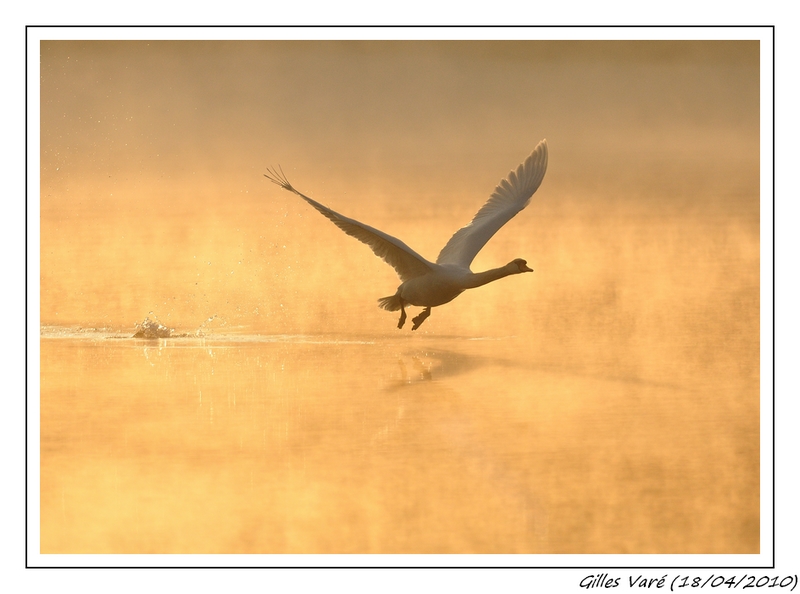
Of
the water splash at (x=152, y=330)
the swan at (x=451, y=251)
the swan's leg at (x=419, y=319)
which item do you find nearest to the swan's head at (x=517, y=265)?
the swan at (x=451, y=251)

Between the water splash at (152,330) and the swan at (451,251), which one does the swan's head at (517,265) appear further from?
the water splash at (152,330)

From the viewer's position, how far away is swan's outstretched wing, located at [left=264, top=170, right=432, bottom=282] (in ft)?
16.7

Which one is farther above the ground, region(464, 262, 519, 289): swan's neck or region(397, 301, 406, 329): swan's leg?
region(464, 262, 519, 289): swan's neck

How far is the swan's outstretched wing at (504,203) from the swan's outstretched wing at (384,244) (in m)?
0.41

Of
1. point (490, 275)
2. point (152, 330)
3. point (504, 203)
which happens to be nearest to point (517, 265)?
point (490, 275)

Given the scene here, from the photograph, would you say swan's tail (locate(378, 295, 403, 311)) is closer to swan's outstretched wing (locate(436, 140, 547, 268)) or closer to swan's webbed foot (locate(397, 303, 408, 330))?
swan's webbed foot (locate(397, 303, 408, 330))

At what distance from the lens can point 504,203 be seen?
6.43m

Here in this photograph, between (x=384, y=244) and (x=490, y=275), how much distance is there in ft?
2.04

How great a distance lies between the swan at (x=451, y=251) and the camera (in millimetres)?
5398

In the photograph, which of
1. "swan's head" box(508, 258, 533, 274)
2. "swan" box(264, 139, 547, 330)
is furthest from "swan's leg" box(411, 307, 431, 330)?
"swan's head" box(508, 258, 533, 274)

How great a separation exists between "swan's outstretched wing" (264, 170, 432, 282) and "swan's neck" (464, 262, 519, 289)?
0.82ft

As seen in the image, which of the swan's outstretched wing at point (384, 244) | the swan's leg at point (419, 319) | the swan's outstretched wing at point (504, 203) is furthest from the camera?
the swan's outstretched wing at point (504, 203)
